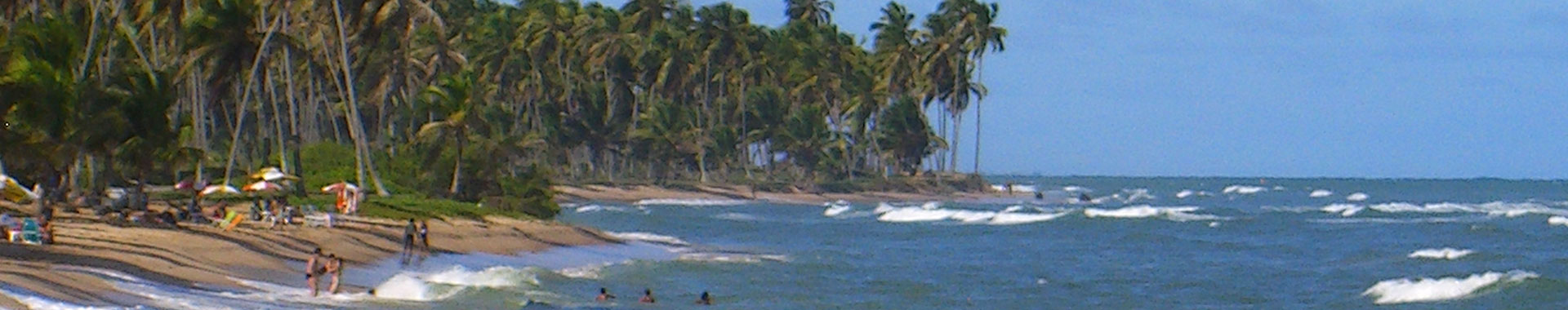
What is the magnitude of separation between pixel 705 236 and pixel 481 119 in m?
12.6

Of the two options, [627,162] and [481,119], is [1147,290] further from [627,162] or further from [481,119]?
[627,162]

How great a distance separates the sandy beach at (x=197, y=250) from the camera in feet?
105

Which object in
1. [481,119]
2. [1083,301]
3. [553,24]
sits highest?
[553,24]

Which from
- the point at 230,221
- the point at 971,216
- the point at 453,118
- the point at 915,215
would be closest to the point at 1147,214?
the point at 971,216

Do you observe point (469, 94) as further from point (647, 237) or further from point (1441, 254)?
point (1441, 254)

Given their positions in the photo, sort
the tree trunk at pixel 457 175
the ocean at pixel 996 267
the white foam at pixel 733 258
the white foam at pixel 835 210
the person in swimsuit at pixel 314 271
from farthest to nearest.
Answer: the white foam at pixel 835 210, the tree trunk at pixel 457 175, the white foam at pixel 733 258, the ocean at pixel 996 267, the person in swimsuit at pixel 314 271

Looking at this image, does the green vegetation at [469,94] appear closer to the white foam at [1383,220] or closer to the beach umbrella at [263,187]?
the beach umbrella at [263,187]

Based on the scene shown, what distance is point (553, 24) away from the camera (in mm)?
128500

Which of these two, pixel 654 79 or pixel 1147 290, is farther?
pixel 654 79

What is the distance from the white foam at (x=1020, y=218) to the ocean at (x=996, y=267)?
0.39m

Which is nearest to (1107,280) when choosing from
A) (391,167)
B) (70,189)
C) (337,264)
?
(337,264)

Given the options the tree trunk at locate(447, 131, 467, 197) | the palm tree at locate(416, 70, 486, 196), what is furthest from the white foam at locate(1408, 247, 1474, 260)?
the tree trunk at locate(447, 131, 467, 197)

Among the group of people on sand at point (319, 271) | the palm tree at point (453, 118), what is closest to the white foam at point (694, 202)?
the palm tree at point (453, 118)

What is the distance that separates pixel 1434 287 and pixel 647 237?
2821 centimetres
